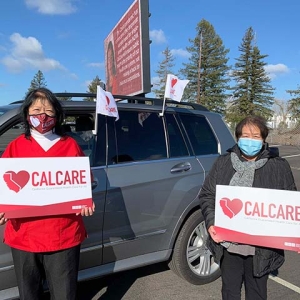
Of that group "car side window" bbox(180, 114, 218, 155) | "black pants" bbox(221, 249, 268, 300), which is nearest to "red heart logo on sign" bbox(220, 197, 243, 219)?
"black pants" bbox(221, 249, 268, 300)

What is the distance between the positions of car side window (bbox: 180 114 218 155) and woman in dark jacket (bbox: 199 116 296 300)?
1.33m

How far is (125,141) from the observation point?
3404 mm

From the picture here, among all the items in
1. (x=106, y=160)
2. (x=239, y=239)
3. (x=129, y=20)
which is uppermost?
(x=129, y=20)

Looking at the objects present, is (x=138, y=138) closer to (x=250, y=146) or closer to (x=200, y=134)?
(x=200, y=134)

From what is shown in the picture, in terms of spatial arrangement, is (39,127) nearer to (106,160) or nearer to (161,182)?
(106,160)

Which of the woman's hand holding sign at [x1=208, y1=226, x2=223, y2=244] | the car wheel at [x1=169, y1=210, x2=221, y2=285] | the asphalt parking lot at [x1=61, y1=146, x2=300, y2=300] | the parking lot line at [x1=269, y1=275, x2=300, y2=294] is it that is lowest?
the parking lot line at [x1=269, y1=275, x2=300, y2=294]

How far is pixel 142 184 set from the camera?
329cm

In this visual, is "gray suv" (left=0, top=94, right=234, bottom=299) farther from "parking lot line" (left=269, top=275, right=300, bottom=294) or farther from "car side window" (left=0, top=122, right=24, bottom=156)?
"parking lot line" (left=269, top=275, right=300, bottom=294)

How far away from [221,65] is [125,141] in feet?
147

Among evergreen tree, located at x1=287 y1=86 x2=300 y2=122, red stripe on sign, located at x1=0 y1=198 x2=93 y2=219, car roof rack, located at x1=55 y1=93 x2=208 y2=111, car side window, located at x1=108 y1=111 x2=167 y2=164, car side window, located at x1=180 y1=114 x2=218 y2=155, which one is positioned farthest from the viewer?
evergreen tree, located at x1=287 y1=86 x2=300 y2=122

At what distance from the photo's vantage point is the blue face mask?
7.91 feet

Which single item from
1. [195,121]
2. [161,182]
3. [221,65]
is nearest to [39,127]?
[161,182]

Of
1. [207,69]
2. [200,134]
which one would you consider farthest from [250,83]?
[200,134]

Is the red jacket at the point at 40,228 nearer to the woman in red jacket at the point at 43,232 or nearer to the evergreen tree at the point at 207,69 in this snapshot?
the woman in red jacket at the point at 43,232
